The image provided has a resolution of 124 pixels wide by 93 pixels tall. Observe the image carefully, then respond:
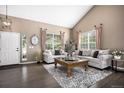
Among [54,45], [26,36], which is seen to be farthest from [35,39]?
[54,45]

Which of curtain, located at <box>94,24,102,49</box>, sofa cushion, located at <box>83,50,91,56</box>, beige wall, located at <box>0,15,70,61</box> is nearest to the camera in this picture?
beige wall, located at <box>0,15,70,61</box>

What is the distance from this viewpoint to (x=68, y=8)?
19.1 feet

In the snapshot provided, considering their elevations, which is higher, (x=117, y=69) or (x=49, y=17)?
(x=49, y=17)

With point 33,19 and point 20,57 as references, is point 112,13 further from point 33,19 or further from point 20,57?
point 20,57

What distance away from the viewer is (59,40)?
765 cm

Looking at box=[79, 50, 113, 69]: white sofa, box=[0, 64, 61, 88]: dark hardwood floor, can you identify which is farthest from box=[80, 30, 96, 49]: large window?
box=[0, 64, 61, 88]: dark hardwood floor

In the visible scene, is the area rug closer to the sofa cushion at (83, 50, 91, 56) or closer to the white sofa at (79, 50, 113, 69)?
the white sofa at (79, 50, 113, 69)

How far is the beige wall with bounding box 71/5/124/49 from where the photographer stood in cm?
489

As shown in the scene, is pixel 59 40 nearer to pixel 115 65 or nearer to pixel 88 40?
pixel 88 40

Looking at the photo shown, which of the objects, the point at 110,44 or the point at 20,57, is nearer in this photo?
the point at 110,44

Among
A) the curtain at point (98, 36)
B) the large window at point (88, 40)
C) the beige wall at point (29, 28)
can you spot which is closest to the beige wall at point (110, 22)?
the curtain at point (98, 36)
